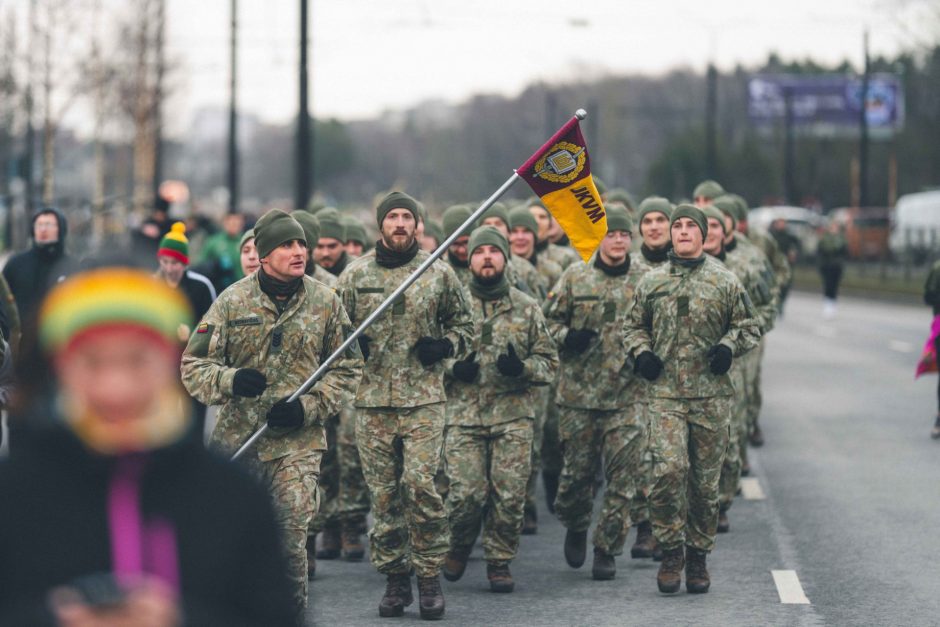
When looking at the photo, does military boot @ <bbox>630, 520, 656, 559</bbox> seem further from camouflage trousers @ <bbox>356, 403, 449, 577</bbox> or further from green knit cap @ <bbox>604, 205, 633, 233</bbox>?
camouflage trousers @ <bbox>356, 403, 449, 577</bbox>

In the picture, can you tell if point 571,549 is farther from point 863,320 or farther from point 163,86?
point 163,86

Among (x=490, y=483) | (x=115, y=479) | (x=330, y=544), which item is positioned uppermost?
(x=115, y=479)

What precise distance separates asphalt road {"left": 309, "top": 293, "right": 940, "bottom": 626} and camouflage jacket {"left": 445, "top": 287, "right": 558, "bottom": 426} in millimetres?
857

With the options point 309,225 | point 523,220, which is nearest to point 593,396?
point 309,225

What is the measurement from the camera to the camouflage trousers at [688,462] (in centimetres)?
825

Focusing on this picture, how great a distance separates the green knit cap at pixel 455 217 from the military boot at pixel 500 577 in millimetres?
2895

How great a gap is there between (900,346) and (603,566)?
1687 centimetres

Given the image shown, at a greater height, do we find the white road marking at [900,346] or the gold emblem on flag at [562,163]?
the gold emblem on flag at [562,163]

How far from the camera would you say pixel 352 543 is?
9422mm

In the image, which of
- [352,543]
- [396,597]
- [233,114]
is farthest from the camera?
[233,114]

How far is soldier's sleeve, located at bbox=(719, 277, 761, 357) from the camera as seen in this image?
8219mm

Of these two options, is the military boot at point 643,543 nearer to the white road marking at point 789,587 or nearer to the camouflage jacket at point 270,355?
the white road marking at point 789,587

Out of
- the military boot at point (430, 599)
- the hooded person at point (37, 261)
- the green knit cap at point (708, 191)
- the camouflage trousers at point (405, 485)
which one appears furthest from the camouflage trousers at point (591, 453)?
the green knit cap at point (708, 191)

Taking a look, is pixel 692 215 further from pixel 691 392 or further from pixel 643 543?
pixel 643 543
